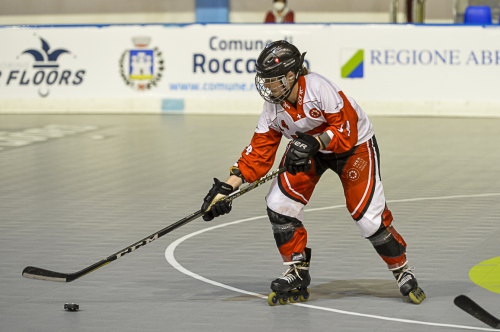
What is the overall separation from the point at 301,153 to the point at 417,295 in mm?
1206

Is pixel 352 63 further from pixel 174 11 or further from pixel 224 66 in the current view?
pixel 174 11

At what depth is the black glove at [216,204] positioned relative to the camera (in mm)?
5730

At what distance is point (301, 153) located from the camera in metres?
5.54

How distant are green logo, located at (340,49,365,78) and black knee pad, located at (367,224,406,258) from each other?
38.1ft

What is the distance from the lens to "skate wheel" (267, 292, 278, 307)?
5742 mm

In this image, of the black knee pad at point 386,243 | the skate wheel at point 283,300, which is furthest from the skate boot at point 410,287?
the skate wheel at point 283,300

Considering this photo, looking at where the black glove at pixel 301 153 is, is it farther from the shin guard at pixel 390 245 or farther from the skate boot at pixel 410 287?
the skate boot at pixel 410 287

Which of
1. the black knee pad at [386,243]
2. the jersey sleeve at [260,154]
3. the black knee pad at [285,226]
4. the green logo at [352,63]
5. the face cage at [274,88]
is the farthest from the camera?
the green logo at [352,63]

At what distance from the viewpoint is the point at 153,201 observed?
9617mm

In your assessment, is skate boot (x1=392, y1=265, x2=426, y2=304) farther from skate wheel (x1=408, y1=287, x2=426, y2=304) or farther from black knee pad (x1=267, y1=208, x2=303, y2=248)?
black knee pad (x1=267, y1=208, x2=303, y2=248)

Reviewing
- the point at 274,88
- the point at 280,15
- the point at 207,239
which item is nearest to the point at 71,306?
the point at 274,88

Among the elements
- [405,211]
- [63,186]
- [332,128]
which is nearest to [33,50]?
[63,186]

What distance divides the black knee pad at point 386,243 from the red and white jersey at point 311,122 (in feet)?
1.98

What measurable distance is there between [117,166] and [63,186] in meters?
1.48
